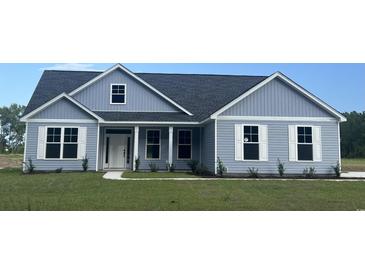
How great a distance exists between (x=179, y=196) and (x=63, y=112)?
976 centimetres

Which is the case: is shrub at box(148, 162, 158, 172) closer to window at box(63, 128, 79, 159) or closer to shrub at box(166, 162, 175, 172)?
shrub at box(166, 162, 175, 172)

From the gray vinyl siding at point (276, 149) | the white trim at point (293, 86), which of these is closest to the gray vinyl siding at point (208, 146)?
the gray vinyl siding at point (276, 149)

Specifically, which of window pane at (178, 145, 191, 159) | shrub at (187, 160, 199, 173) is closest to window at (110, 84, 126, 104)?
window pane at (178, 145, 191, 159)

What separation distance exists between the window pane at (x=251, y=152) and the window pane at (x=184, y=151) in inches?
147

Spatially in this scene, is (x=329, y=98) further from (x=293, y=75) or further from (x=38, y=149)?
(x=38, y=149)

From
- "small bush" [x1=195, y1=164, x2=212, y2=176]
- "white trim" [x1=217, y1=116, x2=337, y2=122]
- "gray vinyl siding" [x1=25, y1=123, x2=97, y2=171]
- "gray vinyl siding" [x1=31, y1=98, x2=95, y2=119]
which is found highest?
"gray vinyl siding" [x1=31, y1=98, x2=95, y2=119]

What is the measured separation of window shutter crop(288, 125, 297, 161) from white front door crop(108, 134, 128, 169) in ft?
27.1

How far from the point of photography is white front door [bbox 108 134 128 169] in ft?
59.2

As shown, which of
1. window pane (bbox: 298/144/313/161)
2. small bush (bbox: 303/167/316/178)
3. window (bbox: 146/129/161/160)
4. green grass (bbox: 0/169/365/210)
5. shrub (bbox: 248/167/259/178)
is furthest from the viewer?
window (bbox: 146/129/161/160)

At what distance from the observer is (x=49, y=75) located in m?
21.8

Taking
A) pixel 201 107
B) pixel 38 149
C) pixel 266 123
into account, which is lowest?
pixel 38 149

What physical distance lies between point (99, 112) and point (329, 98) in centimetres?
1204
